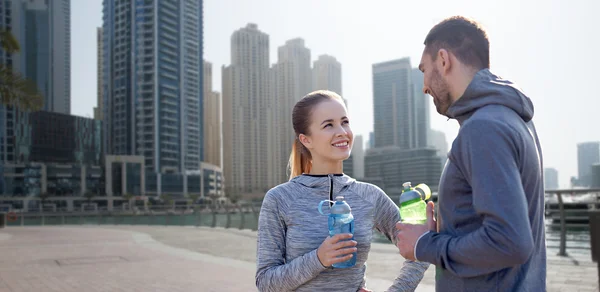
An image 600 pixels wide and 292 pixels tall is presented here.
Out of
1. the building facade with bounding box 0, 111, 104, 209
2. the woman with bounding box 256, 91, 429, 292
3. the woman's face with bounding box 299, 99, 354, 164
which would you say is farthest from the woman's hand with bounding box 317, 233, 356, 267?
the building facade with bounding box 0, 111, 104, 209

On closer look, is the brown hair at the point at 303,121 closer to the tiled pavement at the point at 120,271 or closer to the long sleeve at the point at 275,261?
the long sleeve at the point at 275,261

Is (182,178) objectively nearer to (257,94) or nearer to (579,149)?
(257,94)

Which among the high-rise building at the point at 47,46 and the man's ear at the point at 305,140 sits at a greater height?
the high-rise building at the point at 47,46

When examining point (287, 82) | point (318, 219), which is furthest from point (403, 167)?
point (318, 219)

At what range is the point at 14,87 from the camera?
1669 cm

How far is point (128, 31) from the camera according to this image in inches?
5556

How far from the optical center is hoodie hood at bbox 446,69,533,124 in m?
1.81

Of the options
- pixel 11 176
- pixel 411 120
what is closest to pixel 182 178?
pixel 11 176

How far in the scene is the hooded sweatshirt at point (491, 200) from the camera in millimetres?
1666

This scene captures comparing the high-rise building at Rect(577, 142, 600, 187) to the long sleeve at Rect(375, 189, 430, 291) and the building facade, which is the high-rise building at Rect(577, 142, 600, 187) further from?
the long sleeve at Rect(375, 189, 430, 291)

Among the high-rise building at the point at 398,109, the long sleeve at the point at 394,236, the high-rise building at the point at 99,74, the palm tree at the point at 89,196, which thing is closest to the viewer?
the long sleeve at the point at 394,236

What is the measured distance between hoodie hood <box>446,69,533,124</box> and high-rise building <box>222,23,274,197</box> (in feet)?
582

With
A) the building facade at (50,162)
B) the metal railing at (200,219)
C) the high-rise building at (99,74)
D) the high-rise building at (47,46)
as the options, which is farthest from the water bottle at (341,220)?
the high-rise building at (99,74)

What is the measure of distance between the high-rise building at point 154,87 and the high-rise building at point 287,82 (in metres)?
38.3
